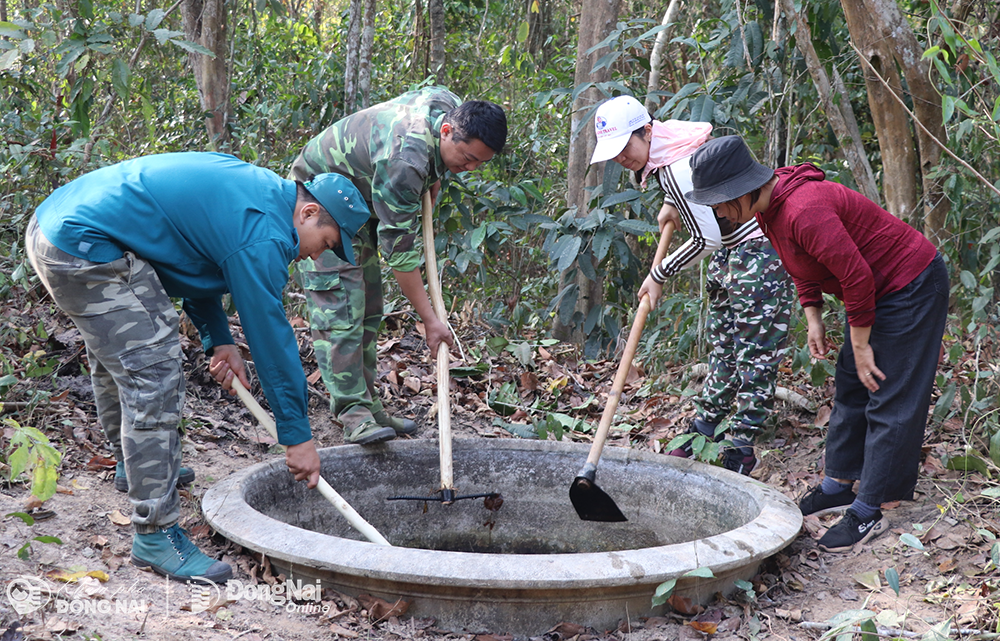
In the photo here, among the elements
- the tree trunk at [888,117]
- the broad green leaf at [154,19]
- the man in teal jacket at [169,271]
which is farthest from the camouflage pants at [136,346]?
the tree trunk at [888,117]

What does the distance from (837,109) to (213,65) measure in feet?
15.4

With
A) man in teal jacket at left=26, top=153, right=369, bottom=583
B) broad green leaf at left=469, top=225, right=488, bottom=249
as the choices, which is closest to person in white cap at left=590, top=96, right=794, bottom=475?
broad green leaf at left=469, top=225, right=488, bottom=249

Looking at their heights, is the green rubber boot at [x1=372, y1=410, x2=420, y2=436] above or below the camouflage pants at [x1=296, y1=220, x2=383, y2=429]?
below

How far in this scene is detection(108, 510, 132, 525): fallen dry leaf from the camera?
9.49ft

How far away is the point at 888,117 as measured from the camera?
4.55 meters

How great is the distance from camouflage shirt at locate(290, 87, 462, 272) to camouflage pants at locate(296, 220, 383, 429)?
0.33 meters

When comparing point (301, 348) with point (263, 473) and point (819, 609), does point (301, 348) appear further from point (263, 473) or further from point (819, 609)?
point (819, 609)

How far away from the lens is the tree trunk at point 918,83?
424 cm

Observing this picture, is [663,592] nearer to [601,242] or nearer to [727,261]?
[727,261]

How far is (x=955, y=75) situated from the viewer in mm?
4793

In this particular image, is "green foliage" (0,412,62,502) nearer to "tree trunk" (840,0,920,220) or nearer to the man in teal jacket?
the man in teal jacket

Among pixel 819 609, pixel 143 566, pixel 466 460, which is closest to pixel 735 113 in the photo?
pixel 466 460

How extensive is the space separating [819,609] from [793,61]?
125 inches

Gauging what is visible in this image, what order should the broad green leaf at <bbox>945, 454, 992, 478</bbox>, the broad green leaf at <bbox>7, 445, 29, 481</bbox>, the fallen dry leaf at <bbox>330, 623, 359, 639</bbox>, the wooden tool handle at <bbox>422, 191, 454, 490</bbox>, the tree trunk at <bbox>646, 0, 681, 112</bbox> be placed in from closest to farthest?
1. the broad green leaf at <bbox>7, 445, 29, 481</bbox>
2. the fallen dry leaf at <bbox>330, 623, 359, 639</bbox>
3. the broad green leaf at <bbox>945, 454, 992, 478</bbox>
4. the wooden tool handle at <bbox>422, 191, 454, 490</bbox>
5. the tree trunk at <bbox>646, 0, 681, 112</bbox>
